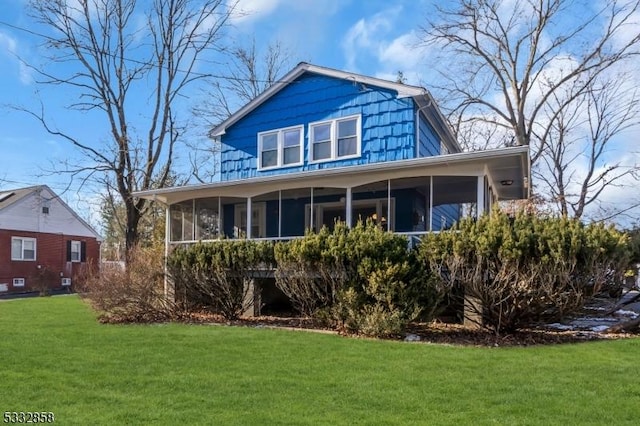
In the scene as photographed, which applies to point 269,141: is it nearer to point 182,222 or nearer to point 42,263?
point 182,222

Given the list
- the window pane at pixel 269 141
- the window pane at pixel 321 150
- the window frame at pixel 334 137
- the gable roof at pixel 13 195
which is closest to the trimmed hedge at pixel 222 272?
the window frame at pixel 334 137

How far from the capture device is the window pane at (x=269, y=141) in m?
16.1

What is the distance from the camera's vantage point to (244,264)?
11.1 metres

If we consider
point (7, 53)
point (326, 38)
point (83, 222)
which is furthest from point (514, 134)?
point (83, 222)

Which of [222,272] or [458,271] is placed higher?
[458,271]

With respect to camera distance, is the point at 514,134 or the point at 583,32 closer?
the point at 583,32

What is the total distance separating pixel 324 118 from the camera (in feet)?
49.7

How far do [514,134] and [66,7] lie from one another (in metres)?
22.0

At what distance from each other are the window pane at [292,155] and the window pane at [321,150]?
25.7 inches

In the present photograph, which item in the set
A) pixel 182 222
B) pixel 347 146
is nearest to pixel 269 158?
pixel 347 146

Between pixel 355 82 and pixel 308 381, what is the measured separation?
1094cm

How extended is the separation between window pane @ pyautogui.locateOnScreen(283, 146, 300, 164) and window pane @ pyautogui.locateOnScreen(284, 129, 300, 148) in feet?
0.54

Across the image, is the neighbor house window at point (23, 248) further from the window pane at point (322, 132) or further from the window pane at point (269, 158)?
the window pane at point (322, 132)

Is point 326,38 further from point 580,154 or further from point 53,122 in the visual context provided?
point 580,154
